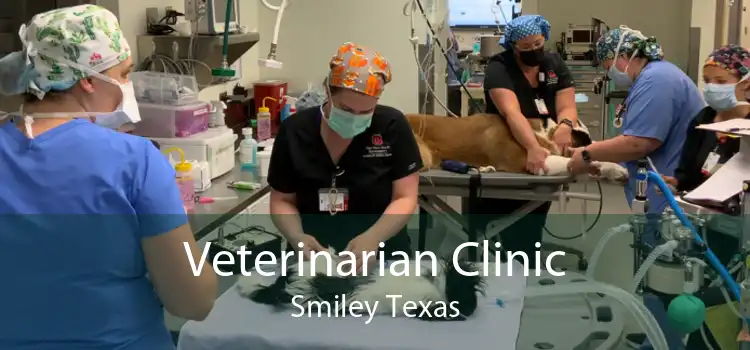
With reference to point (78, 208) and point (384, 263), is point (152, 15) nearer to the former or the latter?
point (384, 263)

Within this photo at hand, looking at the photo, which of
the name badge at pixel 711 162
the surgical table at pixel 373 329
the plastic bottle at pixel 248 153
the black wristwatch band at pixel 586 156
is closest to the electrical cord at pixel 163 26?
the plastic bottle at pixel 248 153

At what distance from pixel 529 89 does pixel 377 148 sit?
1428mm

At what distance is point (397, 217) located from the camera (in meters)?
1.96

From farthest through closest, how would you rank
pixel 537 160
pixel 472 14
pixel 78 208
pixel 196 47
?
pixel 472 14, pixel 537 160, pixel 196 47, pixel 78 208

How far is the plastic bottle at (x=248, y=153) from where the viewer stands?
3.03 metres

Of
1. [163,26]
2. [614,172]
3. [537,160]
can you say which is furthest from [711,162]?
[163,26]

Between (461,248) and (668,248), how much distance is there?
0.47 metres

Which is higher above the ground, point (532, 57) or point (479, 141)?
point (532, 57)

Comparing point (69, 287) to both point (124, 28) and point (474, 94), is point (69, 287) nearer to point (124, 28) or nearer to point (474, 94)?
point (124, 28)

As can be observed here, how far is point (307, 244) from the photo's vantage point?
1.86 meters

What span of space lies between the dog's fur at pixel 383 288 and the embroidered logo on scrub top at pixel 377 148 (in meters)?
0.39

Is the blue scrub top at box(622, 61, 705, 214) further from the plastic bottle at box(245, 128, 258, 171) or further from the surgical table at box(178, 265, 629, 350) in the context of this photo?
the plastic bottle at box(245, 128, 258, 171)

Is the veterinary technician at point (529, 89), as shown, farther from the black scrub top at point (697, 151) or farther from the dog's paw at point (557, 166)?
the black scrub top at point (697, 151)

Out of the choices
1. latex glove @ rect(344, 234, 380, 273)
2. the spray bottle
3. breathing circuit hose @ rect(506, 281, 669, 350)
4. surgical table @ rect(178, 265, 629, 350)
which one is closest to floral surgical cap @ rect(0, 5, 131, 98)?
surgical table @ rect(178, 265, 629, 350)
